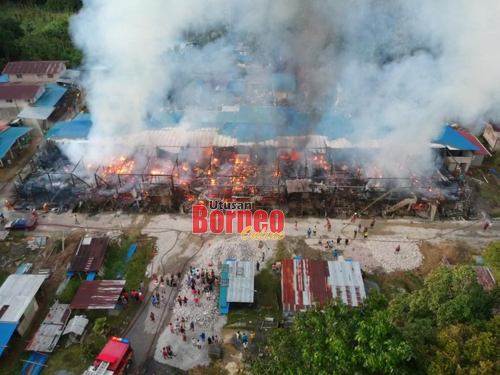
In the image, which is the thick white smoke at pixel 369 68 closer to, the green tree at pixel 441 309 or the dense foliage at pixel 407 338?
the green tree at pixel 441 309

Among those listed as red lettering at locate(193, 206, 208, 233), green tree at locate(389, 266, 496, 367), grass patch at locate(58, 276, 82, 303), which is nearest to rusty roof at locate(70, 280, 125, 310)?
grass patch at locate(58, 276, 82, 303)

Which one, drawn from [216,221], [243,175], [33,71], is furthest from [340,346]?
[33,71]

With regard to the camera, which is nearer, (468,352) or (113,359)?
(468,352)

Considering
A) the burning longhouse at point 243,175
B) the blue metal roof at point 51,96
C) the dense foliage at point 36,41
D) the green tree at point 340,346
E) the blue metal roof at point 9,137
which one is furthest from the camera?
the dense foliage at point 36,41

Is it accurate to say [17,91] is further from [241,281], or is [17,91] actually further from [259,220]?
[241,281]

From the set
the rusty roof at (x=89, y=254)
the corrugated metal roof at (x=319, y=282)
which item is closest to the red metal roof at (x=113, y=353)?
the rusty roof at (x=89, y=254)

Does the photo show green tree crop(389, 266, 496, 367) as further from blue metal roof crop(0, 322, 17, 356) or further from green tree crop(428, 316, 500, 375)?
blue metal roof crop(0, 322, 17, 356)
